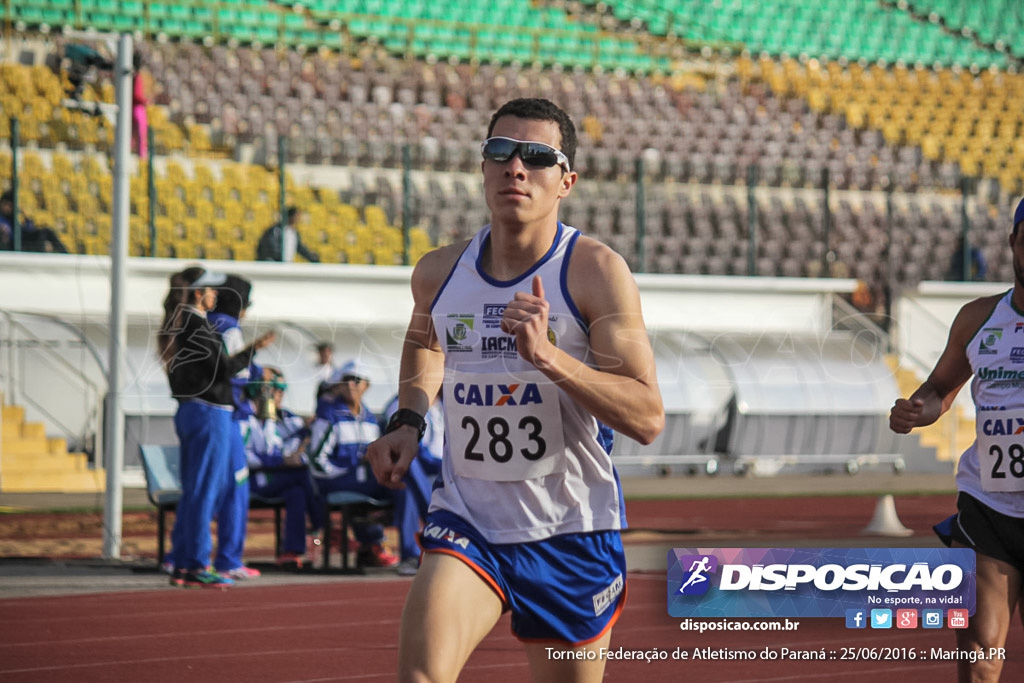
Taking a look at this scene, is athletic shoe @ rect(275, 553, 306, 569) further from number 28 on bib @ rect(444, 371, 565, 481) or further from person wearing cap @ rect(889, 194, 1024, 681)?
number 28 on bib @ rect(444, 371, 565, 481)

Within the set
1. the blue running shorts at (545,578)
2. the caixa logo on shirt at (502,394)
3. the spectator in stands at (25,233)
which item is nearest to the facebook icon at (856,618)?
the blue running shorts at (545,578)

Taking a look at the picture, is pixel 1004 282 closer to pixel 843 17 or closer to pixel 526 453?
pixel 843 17

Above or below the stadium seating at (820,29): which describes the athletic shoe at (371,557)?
below

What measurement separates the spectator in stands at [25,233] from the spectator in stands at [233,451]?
987cm

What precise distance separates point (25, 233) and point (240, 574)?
10.2 m

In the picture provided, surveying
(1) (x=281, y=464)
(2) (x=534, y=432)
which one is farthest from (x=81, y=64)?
(2) (x=534, y=432)

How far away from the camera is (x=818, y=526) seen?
14930 millimetres

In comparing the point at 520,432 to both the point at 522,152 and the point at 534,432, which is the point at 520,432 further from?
the point at 522,152

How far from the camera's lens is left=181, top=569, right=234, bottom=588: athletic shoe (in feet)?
33.6

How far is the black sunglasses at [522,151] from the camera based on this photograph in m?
3.99

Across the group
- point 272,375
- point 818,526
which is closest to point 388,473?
point 272,375

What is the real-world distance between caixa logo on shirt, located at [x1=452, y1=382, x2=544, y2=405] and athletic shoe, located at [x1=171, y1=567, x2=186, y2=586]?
22.4ft

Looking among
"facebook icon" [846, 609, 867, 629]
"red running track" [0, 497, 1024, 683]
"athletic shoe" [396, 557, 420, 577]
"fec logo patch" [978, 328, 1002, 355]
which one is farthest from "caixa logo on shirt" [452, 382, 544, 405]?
"athletic shoe" [396, 557, 420, 577]

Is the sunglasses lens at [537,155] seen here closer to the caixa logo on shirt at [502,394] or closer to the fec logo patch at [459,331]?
the fec logo patch at [459,331]
